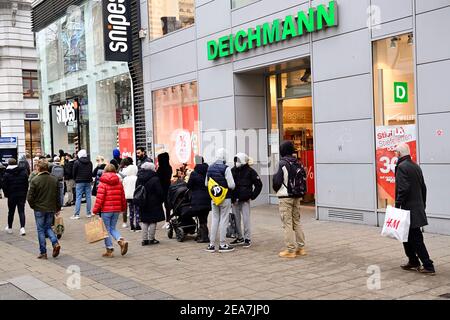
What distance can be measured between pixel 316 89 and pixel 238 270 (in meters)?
5.62

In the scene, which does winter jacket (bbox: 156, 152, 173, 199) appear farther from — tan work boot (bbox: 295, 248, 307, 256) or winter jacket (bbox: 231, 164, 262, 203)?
tan work boot (bbox: 295, 248, 307, 256)

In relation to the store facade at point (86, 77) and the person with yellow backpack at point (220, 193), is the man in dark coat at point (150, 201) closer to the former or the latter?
the person with yellow backpack at point (220, 193)

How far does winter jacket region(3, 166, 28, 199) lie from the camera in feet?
39.3

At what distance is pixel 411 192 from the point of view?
701 cm

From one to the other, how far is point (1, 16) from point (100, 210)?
32382mm

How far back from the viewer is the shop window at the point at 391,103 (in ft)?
33.6

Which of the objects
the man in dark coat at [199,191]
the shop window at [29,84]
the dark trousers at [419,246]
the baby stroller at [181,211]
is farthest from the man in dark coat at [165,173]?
the shop window at [29,84]

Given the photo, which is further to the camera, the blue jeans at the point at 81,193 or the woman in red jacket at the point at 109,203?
the blue jeans at the point at 81,193

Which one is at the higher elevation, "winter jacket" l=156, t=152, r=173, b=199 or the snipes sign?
the snipes sign

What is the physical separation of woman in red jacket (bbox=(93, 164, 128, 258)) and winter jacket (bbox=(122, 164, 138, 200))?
246 cm

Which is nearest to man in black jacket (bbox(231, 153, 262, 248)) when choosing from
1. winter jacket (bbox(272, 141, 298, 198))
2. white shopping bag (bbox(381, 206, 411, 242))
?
winter jacket (bbox(272, 141, 298, 198))

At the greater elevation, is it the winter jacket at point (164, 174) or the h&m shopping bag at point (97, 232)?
the winter jacket at point (164, 174)

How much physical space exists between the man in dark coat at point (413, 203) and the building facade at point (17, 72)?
34019 mm

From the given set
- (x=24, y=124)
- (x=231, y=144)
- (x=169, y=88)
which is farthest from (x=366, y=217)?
(x=24, y=124)
